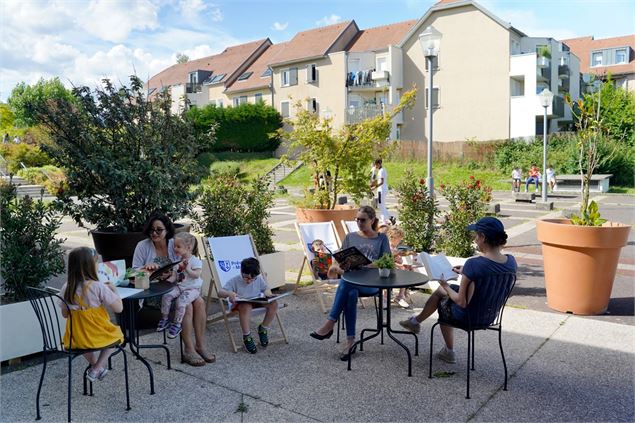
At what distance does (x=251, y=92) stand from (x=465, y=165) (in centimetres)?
2090

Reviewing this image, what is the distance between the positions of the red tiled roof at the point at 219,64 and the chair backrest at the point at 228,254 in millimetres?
44636

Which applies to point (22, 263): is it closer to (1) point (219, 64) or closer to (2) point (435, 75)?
(2) point (435, 75)

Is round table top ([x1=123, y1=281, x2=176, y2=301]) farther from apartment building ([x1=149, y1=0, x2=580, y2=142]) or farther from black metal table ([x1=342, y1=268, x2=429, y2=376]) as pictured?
apartment building ([x1=149, y1=0, x2=580, y2=142])

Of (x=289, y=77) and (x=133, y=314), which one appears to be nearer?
(x=133, y=314)

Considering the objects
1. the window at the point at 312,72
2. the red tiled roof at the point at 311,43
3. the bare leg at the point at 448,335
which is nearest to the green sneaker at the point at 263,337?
the bare leg at the point at 448,335

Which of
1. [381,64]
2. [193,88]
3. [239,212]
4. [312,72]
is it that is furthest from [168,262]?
[193,88]

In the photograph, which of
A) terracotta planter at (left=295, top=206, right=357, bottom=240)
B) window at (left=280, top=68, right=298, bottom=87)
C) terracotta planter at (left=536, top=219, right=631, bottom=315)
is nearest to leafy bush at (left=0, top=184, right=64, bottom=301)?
terracotta planter at (left=295, top=206, right=357, bottom=240)

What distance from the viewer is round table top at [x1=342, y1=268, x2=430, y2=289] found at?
4473mm

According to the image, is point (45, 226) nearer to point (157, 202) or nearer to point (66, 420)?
point (157, 202)

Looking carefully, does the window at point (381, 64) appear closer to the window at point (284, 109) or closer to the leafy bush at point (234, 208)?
the window at point (284, 109)

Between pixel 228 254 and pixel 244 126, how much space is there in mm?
36898

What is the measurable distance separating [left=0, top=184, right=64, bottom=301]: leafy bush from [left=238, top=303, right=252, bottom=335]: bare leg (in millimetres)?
1824

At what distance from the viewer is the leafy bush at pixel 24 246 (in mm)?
4973

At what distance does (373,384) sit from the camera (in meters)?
4.23
